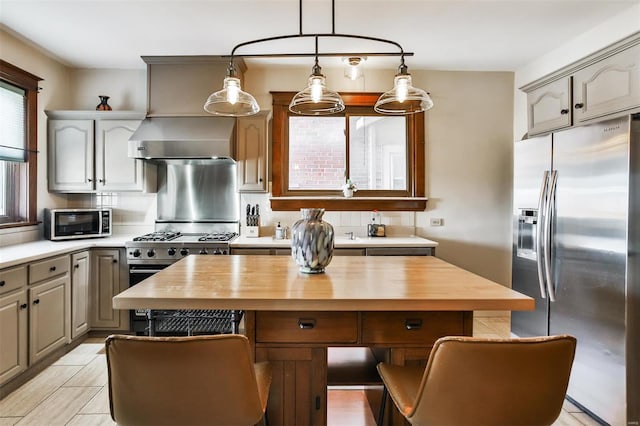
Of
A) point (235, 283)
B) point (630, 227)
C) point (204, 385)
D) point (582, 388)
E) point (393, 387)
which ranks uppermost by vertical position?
point (630, 227)

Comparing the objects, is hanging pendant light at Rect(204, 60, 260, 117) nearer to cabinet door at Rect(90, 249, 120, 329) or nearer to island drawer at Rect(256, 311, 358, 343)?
island drawer at Rect(256, 311, 358, 343)

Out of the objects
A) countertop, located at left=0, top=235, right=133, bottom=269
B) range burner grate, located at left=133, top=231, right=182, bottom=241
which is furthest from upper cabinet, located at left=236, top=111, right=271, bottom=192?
countertop, located at left=0, top=235, right=133, bottom=269

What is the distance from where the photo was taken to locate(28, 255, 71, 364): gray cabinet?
2578mm

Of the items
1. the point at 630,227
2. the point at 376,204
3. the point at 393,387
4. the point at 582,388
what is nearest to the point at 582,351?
the point at 582,388

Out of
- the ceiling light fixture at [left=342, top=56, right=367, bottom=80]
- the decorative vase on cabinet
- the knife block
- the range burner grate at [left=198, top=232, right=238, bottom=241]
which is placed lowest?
the range burner grate at [left=198, top=232, right=238, bottom=241]

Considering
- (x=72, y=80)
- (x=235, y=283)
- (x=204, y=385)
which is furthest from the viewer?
(x=72, y=80)

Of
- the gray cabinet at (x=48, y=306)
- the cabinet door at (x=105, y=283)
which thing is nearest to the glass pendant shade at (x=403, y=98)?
the gray cabinet at (x=48, y=306)

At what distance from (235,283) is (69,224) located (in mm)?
2636

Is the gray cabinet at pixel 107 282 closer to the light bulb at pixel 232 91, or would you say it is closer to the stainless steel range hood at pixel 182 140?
the stainless steel range hood at pixel 182 140

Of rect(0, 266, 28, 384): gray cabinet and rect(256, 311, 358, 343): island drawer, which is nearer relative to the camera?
rect(256, 311, 358, 343): island drawer

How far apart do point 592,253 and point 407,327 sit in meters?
1.46

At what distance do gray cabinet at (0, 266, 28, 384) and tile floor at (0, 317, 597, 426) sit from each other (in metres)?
0.19

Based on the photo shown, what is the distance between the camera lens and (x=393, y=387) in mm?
1391

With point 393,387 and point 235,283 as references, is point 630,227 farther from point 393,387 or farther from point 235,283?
point 235,283
